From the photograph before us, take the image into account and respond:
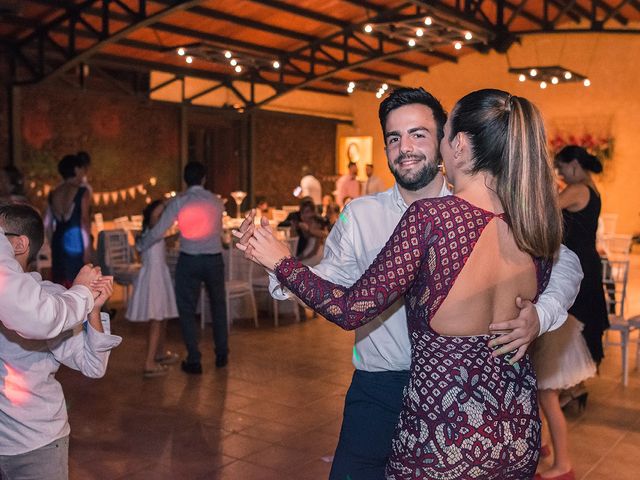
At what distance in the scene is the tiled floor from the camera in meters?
3.70

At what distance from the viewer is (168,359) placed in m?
5.80

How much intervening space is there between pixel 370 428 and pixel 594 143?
550 inches

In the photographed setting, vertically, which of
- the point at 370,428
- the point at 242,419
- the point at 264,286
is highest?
the point at 370,428

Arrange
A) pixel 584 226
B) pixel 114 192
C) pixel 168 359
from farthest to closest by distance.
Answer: pixel 114 192, pixel 168 359, pixel 584 226

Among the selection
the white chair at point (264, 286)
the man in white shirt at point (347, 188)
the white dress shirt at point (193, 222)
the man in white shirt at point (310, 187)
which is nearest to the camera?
the white dress shirt at point (193, 222)

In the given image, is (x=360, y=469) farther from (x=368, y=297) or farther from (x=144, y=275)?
(x=144, y=275)

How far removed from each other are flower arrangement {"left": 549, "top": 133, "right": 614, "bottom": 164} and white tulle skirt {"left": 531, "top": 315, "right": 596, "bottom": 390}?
11.1 m

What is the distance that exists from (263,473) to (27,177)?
9042 millimetres

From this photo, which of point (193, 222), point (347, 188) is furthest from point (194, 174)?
point (347, 188)

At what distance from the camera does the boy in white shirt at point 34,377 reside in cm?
194

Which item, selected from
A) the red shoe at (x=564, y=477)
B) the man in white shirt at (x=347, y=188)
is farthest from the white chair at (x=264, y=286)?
the man in white shirt at (x=347, y=188)

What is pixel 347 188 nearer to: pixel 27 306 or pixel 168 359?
pixel 168 359

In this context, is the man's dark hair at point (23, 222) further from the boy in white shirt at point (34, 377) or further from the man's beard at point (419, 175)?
the man's beard at point (419, 175)

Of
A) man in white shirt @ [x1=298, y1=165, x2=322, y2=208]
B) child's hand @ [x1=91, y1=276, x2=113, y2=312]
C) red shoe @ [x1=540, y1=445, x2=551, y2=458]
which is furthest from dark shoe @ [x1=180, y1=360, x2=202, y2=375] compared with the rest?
man in white shirt @ [x1=298, y1=165, x2=322, y2=208]
